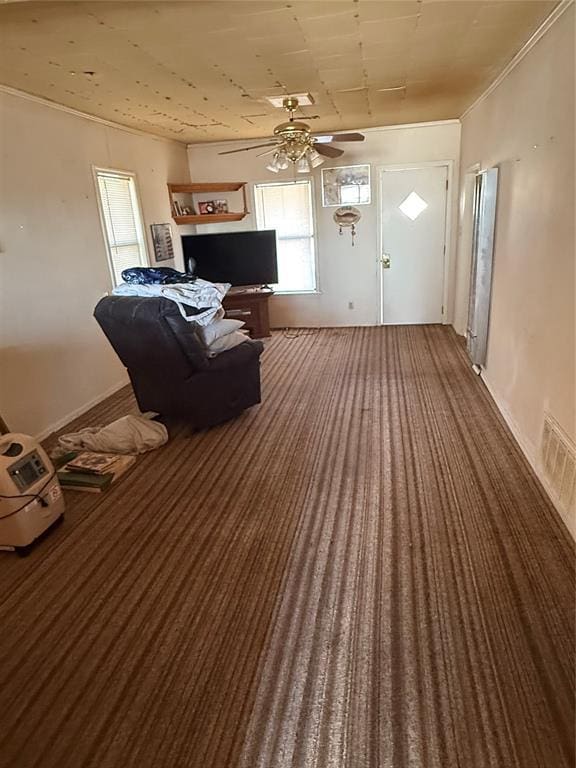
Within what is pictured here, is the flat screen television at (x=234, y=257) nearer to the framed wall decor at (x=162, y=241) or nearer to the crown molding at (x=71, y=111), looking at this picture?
the framed wall decor at (x=162, y=241)

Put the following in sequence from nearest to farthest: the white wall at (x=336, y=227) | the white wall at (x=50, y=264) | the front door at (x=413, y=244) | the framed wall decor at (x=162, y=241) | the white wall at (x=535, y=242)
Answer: the white wall at (x=535, y=242) < the white wall at (x=50, y=264) < the framed wall decor at (x=162, y=241) < the white wall at (x=336, y=227) < the front door at (x=413, y=244)

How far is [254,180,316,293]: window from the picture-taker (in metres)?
6.48

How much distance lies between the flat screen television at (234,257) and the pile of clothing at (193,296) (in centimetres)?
271

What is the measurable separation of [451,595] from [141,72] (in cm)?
354

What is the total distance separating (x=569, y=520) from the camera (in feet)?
7.56

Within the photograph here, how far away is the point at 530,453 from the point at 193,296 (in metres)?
2.41

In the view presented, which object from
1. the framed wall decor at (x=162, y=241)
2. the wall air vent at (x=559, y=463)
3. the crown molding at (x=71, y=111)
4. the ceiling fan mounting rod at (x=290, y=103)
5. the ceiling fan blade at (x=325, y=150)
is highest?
the crown molding at (x=71, y=111)

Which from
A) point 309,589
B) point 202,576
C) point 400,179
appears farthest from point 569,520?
point 400,179

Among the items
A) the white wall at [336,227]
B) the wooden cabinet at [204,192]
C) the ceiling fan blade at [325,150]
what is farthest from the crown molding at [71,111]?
the ceiling fan blade at [325,150]

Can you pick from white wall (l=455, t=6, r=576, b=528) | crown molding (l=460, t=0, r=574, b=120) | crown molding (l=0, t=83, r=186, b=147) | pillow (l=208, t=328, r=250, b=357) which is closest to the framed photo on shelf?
crown molding (l=0, t=83, r=186, b=147)

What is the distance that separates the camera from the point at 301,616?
6.35 ft

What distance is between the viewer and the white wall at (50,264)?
3455 mm

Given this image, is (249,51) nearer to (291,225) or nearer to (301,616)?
(301,616)

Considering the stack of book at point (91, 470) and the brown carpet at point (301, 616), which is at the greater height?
the stack of book at point (91, 470)
